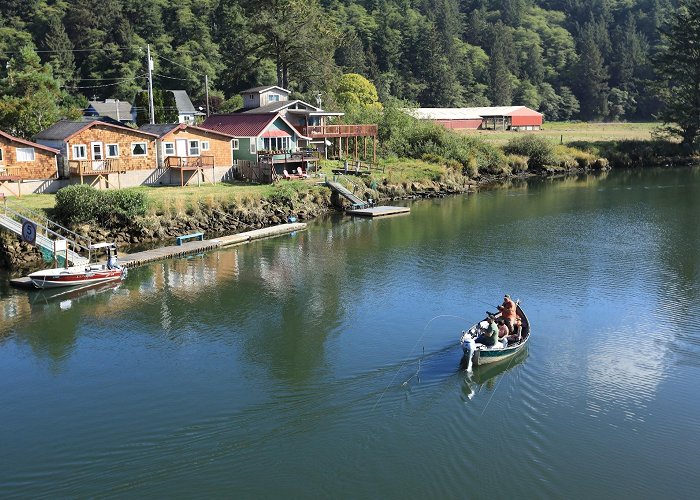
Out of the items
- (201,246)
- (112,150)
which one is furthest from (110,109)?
(201,246)

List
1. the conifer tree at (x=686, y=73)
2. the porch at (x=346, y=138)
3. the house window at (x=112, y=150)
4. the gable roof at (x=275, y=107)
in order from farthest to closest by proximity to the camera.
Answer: the conifer tree at (x=686, y=73) → the porch at (x=346, y=138) → the gable roof at (x=275, y=107) → the house window at (x=112, y=150)

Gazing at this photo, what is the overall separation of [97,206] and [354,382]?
81.1ft

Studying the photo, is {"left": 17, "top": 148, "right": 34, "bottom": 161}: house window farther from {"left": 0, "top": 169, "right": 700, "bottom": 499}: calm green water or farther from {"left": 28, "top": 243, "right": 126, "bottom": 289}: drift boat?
{"left": 0, "top": 169, "right": 700, "bottom": 499}: calm green water

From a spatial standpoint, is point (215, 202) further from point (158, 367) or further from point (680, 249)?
point (680, 249)

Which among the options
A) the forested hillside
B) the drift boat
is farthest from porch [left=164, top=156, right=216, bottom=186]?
the drift boat

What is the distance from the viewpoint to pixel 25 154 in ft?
155

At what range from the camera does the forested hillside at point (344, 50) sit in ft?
265

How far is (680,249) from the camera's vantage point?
43.3 metres

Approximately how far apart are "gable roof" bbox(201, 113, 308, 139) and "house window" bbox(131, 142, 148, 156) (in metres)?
9.39

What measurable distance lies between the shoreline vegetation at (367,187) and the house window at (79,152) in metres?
4.15

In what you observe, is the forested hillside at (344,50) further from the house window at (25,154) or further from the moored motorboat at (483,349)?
the moored motorboat at (483,349)

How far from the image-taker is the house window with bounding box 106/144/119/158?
51281 millimetres

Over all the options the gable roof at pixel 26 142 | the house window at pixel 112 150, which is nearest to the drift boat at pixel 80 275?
the gable roof at pixel 26 142

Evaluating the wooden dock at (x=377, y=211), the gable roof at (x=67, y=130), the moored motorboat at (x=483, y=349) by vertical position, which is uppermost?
the gable roof at (x=67, y=130)
